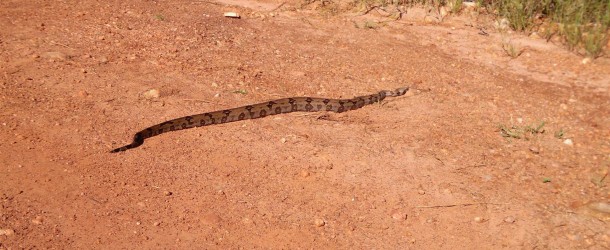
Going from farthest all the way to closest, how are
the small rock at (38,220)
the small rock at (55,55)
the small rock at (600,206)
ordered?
the small rock at (55,55)
the small rock at (600,206)
the small rock at (38,220)

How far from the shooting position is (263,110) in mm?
7031

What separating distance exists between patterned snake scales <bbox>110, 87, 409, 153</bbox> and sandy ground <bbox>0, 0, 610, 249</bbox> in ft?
0.43

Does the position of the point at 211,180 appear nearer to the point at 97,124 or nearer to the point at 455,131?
the point at 97,124

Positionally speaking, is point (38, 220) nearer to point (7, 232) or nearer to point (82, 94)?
point (7, 232)

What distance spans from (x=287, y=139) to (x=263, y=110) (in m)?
0.78

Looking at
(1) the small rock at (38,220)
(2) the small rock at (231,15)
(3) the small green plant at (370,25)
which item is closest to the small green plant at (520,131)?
(3) the small green plant at (370,25)

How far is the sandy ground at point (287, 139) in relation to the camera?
488 cm

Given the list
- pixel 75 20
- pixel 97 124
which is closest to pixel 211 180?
pixel 97 124

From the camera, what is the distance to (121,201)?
4.96 meters

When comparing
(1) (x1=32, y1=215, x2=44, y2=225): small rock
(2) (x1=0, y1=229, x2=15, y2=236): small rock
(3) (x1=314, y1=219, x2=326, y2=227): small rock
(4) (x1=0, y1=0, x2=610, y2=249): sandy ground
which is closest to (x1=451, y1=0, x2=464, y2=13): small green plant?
(4) (x1=0, y1=0, x2=610, y2=249): sandy ground

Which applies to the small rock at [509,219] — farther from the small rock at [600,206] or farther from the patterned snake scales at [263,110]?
the patterned snake scales at [263,110]

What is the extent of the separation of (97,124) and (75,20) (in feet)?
11.8

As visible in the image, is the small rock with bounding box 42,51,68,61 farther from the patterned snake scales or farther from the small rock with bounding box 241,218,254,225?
the small rock with bounding box 241,218,254,225

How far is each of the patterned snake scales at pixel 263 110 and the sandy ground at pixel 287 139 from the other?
0.13 m
